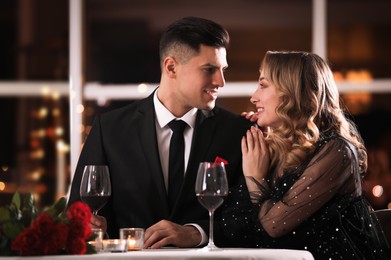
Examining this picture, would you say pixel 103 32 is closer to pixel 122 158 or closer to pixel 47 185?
pixel 47 185

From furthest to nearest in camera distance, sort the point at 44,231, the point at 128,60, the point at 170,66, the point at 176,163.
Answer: the point at 128,60 < the point at 170,66 < the point at 176,163 < the point at 44,231

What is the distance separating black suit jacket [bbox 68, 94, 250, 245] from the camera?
3.41m

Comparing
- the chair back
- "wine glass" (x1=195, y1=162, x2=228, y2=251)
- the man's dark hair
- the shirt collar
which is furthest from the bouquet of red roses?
the man's dark hair

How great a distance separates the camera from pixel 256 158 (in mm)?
3146

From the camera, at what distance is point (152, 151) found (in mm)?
3463

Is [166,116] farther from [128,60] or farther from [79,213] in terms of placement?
[128,60]

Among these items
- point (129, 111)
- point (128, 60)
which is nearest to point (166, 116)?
point (129, 111)

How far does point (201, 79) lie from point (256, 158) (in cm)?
59

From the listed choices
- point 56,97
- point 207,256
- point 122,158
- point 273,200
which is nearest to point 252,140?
point 273,200

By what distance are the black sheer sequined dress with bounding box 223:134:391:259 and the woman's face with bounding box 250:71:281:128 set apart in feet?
0.67

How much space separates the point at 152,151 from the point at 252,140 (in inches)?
17.7

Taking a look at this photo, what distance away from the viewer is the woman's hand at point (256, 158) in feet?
10.3

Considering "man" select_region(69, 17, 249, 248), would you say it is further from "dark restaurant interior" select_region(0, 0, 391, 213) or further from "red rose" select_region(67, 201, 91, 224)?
"dark restaurant interior" select_region(0, 0, 391, 213)

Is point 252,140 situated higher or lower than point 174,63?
lower
